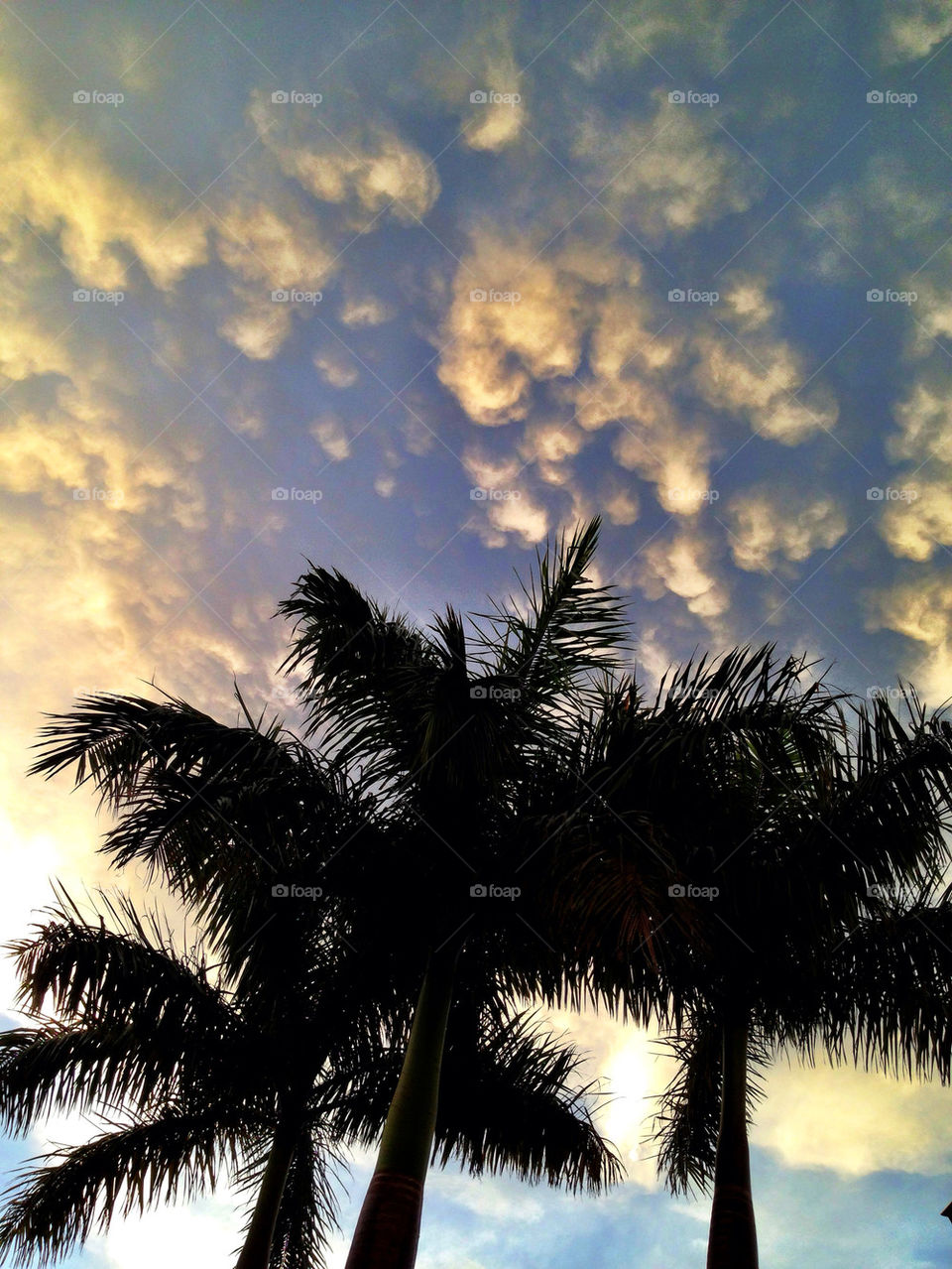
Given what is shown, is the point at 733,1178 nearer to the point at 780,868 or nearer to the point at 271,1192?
the point at 780,868

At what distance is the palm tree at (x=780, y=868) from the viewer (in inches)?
299

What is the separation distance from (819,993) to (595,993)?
7.45 ft

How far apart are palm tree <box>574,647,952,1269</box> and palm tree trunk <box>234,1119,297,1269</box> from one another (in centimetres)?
390

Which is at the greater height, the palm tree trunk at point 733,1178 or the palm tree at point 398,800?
the palm tree at point 398,800

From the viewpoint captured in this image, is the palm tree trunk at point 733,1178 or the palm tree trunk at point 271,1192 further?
the palm tree trunk at point 271,1192

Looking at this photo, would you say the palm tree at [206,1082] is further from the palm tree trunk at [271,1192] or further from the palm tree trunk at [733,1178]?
Result: the palm tree trunk at [733,1178]

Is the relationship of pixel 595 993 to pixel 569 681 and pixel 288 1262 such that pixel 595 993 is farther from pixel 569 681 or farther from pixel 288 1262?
pixel 288 1262

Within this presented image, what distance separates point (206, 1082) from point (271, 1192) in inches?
59.5

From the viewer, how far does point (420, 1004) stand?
766 cm

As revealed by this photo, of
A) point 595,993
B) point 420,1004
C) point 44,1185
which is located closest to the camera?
point 420,1004

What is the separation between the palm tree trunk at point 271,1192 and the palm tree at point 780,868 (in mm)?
3903

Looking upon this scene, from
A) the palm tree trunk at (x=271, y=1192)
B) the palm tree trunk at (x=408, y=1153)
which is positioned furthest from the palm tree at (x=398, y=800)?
the palm tree trunk at (x=271, y=1192)

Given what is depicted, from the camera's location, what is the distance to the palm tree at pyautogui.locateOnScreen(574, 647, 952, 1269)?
760 cm

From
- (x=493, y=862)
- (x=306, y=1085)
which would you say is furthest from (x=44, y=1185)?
(x=493, y=862)
